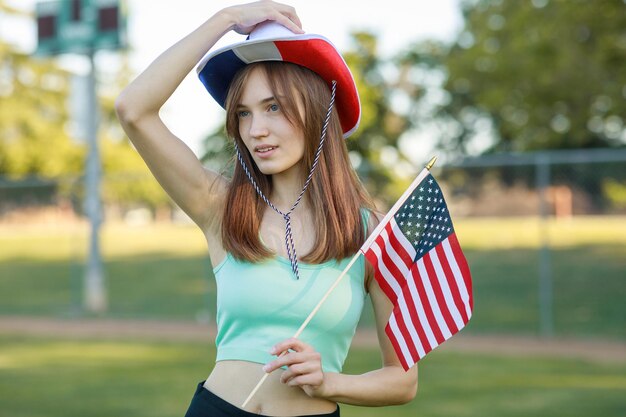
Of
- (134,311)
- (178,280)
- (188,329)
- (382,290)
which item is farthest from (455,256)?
(178,280)

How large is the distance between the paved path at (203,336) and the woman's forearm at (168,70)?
8.97 meters

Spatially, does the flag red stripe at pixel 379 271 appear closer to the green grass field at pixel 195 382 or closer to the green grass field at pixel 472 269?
the green grass field at pixel 195 382

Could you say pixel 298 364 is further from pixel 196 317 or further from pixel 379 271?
pixel 196 317

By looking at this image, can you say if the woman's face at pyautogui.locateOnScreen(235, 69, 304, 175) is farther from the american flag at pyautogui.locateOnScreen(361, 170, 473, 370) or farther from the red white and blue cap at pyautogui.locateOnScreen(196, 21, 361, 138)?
the american flag at pyautogui.locateOnScreen(361, 170, 473, 370)

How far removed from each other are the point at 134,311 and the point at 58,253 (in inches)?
377

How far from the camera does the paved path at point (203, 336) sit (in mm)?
11453

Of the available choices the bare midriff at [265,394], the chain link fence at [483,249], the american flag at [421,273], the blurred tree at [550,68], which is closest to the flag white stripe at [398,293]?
the american flag at [421,273]

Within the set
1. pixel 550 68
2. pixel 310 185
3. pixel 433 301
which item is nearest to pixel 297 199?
pixel 310 185

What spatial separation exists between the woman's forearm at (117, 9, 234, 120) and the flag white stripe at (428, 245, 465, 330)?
0.83 meters

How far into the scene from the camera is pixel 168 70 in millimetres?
2518

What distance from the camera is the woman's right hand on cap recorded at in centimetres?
→ 255

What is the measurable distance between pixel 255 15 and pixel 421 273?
82cm

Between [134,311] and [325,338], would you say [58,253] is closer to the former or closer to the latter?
[134,311]

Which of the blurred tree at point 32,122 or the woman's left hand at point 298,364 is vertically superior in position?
Answer: the blurred tree at point 32,122
